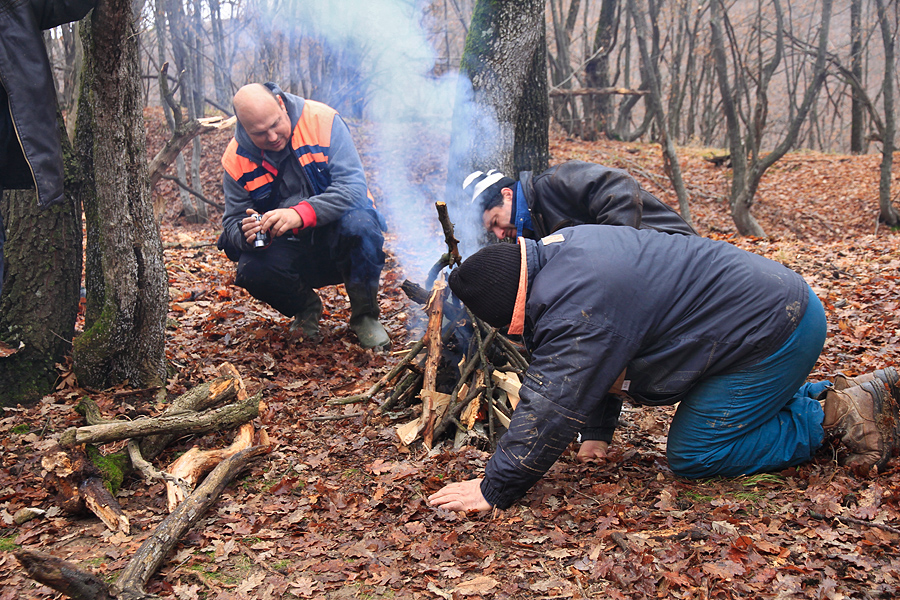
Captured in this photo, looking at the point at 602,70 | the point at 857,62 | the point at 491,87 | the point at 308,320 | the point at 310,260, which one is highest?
the point at 602,70

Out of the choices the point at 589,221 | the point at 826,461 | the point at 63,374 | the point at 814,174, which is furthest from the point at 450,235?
the point at 814,174

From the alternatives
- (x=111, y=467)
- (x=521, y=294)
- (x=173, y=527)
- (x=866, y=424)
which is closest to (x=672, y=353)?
(x=521, y=294)

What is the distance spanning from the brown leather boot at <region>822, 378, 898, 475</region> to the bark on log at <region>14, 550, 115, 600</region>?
10.6ft

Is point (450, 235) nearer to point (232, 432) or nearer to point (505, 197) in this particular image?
point (505, 197)

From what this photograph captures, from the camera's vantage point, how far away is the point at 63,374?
3.92 m

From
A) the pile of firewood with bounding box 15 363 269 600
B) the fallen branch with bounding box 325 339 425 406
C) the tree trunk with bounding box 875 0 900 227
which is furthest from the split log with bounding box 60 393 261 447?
the tree trunk with bounding box 875 0 900 227

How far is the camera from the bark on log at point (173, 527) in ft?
7.16

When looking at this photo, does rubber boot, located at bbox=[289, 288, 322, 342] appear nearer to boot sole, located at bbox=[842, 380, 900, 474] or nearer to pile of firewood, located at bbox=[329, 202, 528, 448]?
pile of firewood, located at bbox=[329, 202, 528, 448]

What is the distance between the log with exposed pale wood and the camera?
6.45ft

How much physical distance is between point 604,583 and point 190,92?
1180cm

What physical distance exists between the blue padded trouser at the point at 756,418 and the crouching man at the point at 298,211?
267cm

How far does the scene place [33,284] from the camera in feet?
12.6

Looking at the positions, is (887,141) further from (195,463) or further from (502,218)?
(195,463)

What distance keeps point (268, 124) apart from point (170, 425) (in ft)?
7.51
